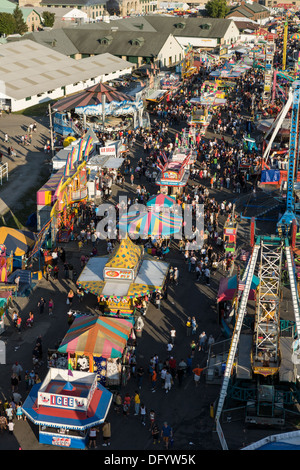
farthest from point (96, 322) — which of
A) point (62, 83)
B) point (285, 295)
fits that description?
point (62, 83)

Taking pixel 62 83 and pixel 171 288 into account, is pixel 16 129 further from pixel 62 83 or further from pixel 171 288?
pixel 171 288

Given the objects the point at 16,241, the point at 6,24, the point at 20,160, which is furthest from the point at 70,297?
the point at 6,24

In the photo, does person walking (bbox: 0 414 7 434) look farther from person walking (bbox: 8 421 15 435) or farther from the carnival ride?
the carnival ride

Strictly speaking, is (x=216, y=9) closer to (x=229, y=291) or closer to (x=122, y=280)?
(x=122, y=280)

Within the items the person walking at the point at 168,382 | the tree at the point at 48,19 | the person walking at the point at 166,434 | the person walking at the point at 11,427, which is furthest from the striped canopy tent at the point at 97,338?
the tree at the point at 48,19

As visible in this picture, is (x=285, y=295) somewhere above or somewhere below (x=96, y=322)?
below

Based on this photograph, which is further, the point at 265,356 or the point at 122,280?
the point at 122,280
